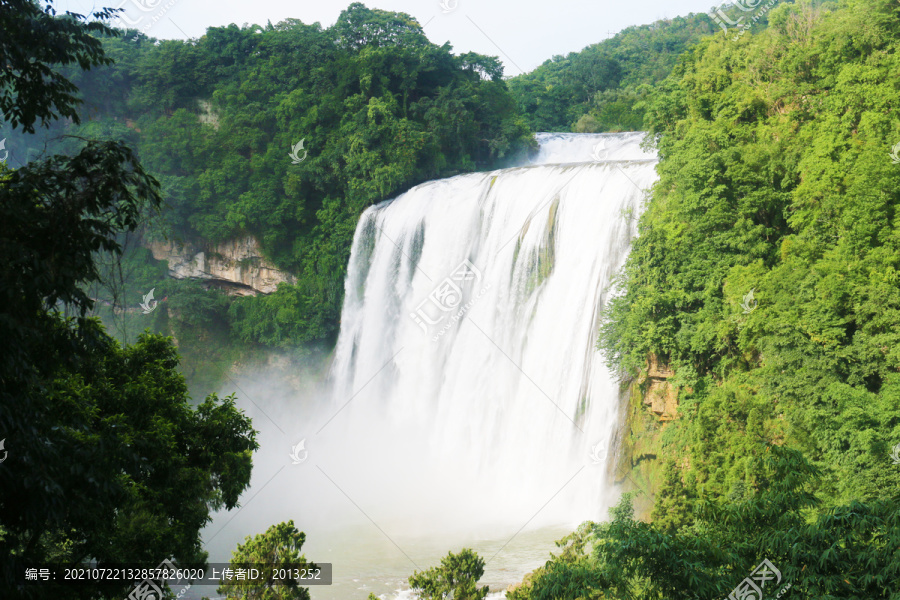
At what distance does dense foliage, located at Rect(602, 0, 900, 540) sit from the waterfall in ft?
5.31

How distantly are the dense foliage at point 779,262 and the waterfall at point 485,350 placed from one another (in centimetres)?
162

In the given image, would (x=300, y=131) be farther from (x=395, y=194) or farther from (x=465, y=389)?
(x=465, y=389)

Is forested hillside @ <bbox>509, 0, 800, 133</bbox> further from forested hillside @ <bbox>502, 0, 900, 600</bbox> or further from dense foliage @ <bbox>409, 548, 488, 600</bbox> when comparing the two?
dense foliage @ <bbox>409, 548, 488, 600</bbox>

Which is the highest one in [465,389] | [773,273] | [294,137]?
[294,137]

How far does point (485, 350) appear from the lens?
17672mm

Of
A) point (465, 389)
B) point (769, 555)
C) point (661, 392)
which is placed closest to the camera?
point (769, 555)

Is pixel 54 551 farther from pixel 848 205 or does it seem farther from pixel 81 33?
pixel 848 205

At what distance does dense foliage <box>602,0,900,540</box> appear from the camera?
9.95 metres

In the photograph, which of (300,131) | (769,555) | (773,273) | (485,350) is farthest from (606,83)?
(769,555)

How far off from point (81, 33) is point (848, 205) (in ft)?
32.3

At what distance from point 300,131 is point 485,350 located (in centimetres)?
1207

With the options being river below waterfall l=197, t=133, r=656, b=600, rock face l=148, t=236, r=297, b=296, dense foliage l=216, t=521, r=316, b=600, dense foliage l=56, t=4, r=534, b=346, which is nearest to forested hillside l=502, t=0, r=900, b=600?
river below waterfall l=197, t=133, r=656, b=600

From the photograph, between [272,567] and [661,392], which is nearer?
[272,567]

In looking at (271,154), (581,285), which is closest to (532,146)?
(271,154)
